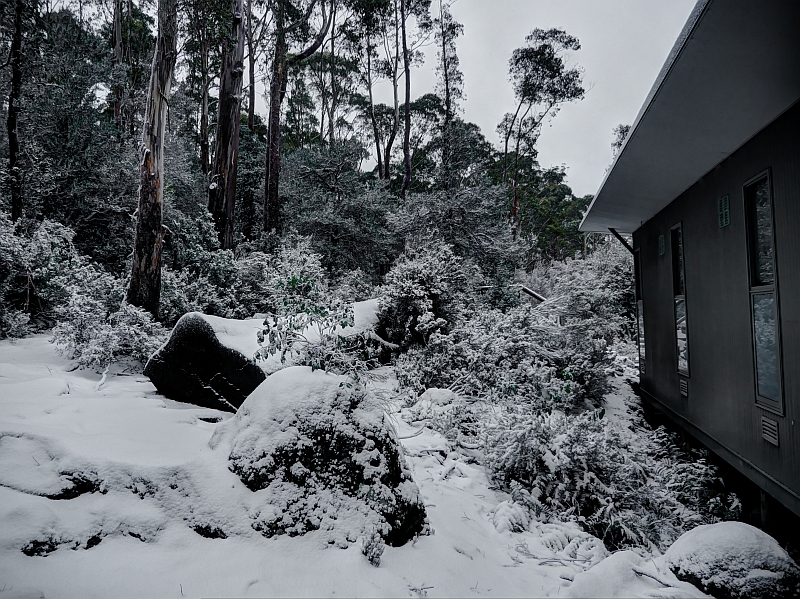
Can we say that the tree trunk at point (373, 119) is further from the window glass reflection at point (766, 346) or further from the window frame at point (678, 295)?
the window glass reflection at point (766, 346)

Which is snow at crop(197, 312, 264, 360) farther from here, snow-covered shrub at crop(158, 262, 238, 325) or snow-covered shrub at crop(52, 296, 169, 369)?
snow-covered shrub at crop(158, 262, 238, 325)

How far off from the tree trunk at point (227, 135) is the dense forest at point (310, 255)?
50 millimetres

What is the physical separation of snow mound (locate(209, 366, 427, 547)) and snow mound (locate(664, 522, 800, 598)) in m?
1.63

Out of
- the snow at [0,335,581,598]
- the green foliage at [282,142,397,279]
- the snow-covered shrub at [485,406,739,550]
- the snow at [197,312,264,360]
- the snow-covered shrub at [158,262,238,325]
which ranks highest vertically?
the green foliage at [282,142,397,279]

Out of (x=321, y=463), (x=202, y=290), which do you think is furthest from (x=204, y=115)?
(x=321, y=463)

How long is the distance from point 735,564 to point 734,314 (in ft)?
9.92

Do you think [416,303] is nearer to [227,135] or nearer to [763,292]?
[763,292]

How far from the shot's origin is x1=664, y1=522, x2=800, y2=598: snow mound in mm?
2449

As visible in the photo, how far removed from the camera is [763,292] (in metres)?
4.13

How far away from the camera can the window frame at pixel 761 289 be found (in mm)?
3838

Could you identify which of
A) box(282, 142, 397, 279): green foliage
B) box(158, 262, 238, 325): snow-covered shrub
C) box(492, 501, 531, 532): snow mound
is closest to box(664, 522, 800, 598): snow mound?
box(492, 501, 531, 532): snow mound

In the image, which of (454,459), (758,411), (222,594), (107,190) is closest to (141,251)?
(107,190)

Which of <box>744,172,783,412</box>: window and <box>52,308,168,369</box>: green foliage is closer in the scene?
<box>744,172,783,412</box>: window

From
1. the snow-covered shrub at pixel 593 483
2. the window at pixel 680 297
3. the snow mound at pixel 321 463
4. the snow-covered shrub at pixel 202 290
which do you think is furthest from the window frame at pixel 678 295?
the snow-covered shrub at pixel 202 290
